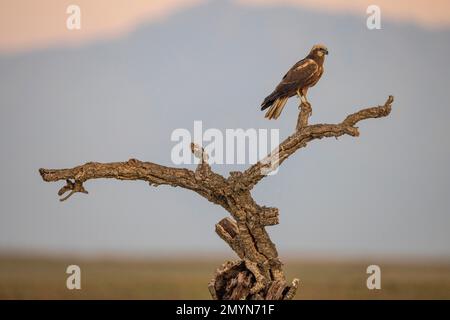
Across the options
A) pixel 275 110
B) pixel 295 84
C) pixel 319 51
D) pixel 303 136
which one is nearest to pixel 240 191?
pixel 303 136

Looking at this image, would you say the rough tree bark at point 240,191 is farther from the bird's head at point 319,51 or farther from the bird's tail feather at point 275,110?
the bird's head at point 319,51

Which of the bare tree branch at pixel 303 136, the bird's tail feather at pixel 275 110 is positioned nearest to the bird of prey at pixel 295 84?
the bird's tail feather at pixel 275 110

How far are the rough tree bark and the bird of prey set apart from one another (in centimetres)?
74

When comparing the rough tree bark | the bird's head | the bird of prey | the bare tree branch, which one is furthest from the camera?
the bird's head

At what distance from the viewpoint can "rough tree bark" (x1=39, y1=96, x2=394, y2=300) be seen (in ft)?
20.5

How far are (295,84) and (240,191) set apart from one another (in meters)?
1.40

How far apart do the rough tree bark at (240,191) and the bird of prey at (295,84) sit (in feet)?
2.43

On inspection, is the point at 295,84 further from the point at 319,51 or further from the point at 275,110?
the point at 319,51

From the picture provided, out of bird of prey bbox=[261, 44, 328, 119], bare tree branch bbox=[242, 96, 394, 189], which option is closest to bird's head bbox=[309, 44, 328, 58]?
bird of prey bbox=[261, 44, 328, 119]

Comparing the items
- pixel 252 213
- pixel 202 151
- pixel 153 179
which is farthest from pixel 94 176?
pixel 252 213

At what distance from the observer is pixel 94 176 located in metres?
6.36

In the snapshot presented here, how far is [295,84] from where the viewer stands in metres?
7.22

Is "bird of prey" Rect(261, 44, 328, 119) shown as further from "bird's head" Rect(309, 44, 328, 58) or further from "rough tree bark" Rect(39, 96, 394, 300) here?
"rough tree bark" Rect(39, 96, 394, 300)
